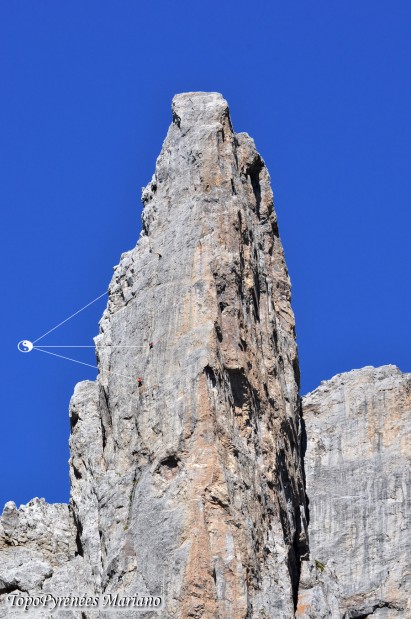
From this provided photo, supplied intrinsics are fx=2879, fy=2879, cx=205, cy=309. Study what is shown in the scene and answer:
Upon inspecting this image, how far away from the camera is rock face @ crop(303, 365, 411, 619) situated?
250ft

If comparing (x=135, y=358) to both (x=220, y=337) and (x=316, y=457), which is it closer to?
(x=220, y=337)

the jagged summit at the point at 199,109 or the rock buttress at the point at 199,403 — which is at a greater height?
the jagged summit at the point at 199,109

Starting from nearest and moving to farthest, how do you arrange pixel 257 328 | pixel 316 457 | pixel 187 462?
pixel 187 462 → pixel 257 328 → pixel 316 457

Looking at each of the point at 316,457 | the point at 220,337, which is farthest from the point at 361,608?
the point at 220,337

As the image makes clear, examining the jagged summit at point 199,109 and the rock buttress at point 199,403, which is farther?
the jagged summit at point 199,109

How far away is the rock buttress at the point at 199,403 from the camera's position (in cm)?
6675

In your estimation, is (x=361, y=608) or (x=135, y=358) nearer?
(x=135, y=358)

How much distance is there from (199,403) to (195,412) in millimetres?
261

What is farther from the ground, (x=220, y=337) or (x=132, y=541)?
(x=220, y=337)

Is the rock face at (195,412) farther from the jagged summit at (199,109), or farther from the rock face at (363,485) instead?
the rock face at (363,485)

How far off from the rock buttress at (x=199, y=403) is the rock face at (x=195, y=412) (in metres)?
0.04

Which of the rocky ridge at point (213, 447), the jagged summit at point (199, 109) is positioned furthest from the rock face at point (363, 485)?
the jagged summit at point (199, 109)

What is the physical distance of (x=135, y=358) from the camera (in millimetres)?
71000

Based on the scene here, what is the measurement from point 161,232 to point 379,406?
30.1 ft
